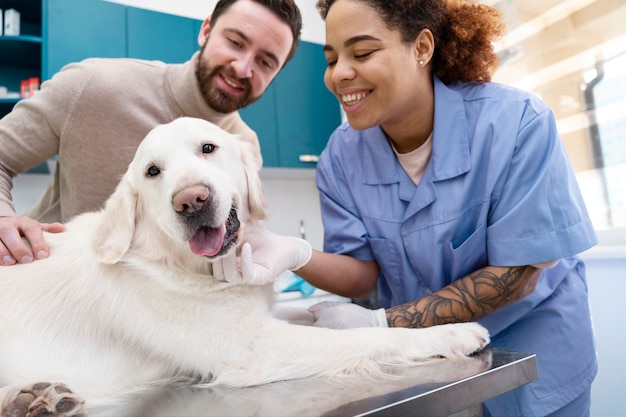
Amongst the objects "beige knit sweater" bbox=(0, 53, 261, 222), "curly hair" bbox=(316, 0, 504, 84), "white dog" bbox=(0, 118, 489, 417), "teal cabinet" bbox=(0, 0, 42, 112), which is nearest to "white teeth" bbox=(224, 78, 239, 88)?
"beige knit sweater" bbox=(0, 53, 261, 222)

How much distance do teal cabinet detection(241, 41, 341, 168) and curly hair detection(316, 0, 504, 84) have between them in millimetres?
1947

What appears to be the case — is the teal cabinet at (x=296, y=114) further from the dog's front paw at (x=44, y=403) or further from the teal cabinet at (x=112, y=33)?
the dog's front paw at (x=44, y=403)

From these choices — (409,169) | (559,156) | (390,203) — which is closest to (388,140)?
(409,169)

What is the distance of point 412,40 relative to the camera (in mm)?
1297

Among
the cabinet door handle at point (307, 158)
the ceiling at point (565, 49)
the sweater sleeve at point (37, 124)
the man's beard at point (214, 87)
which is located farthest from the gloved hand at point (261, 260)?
the cabinet door handle at point (307, 158)

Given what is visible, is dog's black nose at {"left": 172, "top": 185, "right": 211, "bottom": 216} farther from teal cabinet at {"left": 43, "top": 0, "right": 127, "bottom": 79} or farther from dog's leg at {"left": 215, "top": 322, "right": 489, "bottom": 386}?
teal cabinet at {"left": 43, "top": 0, "right": 127, "bottom": 79}

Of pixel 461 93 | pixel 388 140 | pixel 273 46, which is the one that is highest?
pixel 273 46

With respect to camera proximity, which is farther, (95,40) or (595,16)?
(95,40)

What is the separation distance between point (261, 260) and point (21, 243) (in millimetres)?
607

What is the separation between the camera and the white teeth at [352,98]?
52.5 inches

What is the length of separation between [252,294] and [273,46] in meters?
1.16

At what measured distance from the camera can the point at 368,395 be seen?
0.72 m

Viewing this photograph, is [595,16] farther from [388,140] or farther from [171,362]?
[171,362]

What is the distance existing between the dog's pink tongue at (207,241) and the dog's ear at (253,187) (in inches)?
→ 8.6
